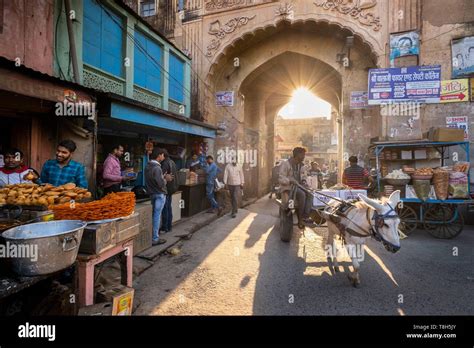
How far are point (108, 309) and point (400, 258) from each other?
5.35m

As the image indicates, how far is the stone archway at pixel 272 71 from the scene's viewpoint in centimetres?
1099

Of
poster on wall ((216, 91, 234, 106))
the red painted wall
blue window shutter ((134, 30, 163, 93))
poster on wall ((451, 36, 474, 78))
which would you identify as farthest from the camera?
poster on wall ((216, 91, 234, 106))

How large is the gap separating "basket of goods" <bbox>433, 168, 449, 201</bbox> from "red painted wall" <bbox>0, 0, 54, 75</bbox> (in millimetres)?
10089

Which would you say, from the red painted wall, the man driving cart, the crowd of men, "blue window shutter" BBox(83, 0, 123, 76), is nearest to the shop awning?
the crowd of men

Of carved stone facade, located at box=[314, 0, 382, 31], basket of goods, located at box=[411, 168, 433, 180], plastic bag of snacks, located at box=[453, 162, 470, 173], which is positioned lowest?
basket of goods, located at box=[411, 168, 433, 180]

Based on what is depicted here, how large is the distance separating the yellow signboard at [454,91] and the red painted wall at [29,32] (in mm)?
12848

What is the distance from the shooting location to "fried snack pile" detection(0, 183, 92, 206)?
115 inches

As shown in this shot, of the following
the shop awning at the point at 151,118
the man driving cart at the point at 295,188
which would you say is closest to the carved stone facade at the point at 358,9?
the shop awning at the point at 151,118

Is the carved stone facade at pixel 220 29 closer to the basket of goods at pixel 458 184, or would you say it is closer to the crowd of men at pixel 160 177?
the crowd of men at pixel 160 177

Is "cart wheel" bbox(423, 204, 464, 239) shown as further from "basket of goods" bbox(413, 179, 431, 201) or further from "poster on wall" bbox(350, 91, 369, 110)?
"poster on wall" bbox(350, 91, 369, 110)

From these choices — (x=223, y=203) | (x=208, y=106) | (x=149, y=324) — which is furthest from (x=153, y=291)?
(x=208, y=106)

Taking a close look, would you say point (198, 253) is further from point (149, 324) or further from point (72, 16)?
point (72, 16)

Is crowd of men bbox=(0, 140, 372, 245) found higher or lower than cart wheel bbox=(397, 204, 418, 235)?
higher

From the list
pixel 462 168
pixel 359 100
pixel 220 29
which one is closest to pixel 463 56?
pixel 359 100
